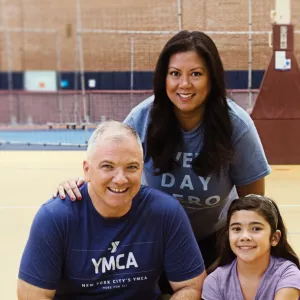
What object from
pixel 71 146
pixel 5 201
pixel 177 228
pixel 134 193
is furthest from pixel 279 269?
pixel 71 146

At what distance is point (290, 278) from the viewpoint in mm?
1896

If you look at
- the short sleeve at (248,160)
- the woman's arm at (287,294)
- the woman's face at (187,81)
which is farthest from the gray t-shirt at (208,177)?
the woman's arm at (287,294)

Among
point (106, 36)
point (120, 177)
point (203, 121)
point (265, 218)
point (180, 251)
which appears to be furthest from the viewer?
point (106, 36)

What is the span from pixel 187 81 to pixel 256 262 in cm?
71

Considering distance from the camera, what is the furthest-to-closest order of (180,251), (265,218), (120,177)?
(265,218), (180,251), (120,177)

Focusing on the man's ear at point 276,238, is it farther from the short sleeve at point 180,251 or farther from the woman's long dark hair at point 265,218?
the short sleeve at point 180,251

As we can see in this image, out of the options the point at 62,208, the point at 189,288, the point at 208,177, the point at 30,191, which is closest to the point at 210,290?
the point at 189,288

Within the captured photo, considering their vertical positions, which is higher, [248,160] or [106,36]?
[106,36]

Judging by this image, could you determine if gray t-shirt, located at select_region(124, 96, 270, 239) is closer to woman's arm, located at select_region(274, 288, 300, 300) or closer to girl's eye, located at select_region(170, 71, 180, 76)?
girl's eye, located at select_region(170, 71, 180, 76)

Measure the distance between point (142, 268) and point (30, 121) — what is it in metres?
11.3

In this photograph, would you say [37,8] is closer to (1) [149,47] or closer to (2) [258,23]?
(1) [149,47]

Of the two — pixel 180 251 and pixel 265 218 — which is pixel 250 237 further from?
pixel 180 251

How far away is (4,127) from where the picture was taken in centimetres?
1277

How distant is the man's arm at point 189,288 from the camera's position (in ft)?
Answer: 6.08
